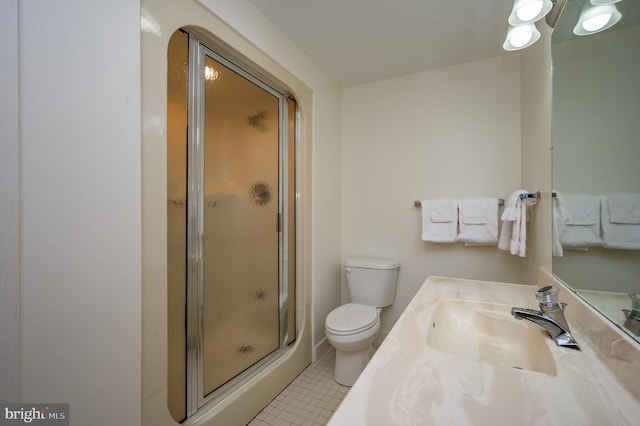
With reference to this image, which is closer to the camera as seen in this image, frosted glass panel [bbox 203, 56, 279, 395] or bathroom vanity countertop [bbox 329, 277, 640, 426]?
bathroom vanity countertop [bbox 329, 277, 640, 426]

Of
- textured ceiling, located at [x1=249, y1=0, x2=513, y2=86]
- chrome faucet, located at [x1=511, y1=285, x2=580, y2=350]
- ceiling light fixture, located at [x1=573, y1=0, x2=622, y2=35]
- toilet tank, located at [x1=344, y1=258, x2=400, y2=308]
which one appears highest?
textured ceiling, located at [x1=249, y1=0, x2=513, y2=86]

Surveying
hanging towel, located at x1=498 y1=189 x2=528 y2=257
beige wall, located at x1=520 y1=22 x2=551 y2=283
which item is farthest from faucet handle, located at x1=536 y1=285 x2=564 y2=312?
hanging towel, located at x1=498 y1=189 x2=528 y2=257

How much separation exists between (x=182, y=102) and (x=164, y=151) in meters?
0.30

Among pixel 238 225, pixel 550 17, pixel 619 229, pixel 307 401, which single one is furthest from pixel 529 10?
pixel 307 401

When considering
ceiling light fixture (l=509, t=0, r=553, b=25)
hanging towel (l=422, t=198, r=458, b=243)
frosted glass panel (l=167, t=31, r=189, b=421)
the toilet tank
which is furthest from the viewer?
the toilet tank

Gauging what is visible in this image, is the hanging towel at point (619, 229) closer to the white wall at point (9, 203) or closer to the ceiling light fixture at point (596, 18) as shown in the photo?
the ceiling light fixture at point (596, 18)

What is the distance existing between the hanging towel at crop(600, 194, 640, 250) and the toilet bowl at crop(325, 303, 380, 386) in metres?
1.34

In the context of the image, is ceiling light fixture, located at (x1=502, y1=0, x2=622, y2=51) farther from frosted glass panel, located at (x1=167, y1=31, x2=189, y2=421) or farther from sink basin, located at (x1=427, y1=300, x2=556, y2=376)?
frosted glass panel, located at (x1=167, y1=31, x2=189, y2=421)

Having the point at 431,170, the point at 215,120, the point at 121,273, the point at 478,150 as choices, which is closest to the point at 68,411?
the point at 121,273

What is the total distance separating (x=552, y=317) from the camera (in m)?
0.89

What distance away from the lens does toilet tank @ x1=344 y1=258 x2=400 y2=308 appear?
88.1 inches

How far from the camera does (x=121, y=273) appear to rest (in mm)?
950

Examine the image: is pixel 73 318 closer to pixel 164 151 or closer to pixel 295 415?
pixel 164 151

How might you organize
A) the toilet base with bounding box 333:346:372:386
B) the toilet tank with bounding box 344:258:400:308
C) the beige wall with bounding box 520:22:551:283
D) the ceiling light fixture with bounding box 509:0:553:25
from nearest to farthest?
1. the ceiling light fixture with bounding box 509:0:553:25
2. the beige wall with bounding box 520:22:551:283
3. the toilet base with bounding box 333:346:372:386
4. the toilet tank with bounding box 344:258:400:308
